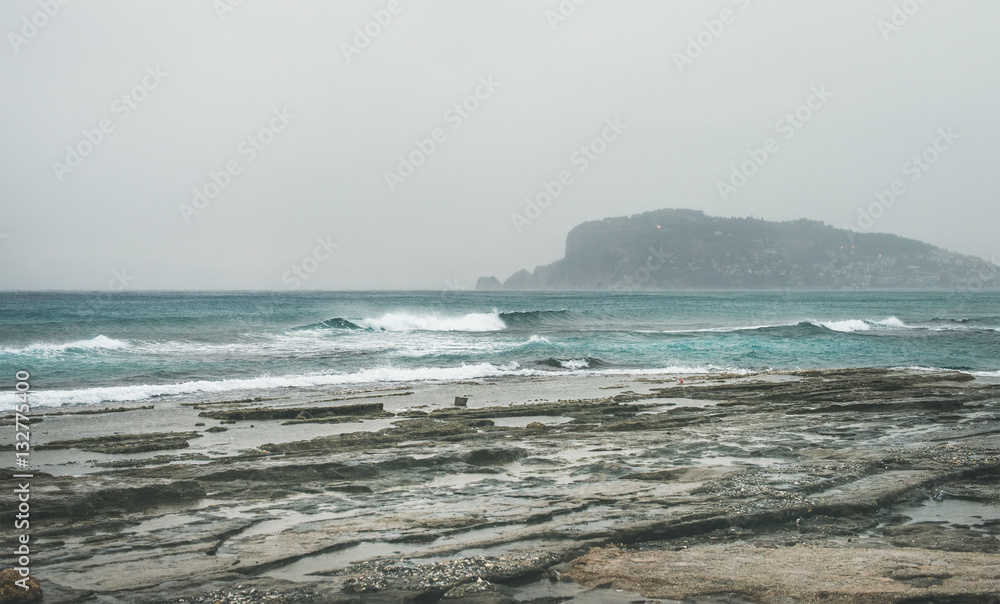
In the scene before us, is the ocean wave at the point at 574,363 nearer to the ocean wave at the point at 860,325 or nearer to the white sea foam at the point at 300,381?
the white sea foam at the point at 300,381

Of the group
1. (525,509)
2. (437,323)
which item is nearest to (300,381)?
(525,509)

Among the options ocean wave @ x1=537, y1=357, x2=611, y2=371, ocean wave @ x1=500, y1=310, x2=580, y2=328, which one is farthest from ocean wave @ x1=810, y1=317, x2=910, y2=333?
ocean wave @ x1=537, y1=357, x2=611, y2=371

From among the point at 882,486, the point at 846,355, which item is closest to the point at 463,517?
the point at 882,486

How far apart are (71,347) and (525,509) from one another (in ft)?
97.0

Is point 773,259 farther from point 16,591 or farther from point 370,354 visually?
point 16,591

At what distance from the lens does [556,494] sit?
6.46 m

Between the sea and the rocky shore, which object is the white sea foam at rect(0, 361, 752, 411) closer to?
A: the sea

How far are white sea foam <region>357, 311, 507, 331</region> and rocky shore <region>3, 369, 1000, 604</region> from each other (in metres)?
33.5

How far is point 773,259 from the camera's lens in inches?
6929

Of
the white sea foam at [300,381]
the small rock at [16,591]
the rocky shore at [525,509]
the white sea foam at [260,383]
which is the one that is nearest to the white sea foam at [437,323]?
the white sea foam at [300,381]

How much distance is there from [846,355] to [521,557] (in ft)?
92.0

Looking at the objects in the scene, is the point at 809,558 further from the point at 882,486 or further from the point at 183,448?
the point at 183,448

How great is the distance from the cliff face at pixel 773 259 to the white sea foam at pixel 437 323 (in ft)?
456

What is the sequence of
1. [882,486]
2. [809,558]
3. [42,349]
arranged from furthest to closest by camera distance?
[42,349] → [882,486] → [809,558]
